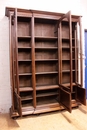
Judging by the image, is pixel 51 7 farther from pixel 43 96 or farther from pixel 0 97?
pixel 0 97

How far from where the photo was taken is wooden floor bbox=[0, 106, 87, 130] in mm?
2090

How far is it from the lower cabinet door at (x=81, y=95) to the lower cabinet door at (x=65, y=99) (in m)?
0.43

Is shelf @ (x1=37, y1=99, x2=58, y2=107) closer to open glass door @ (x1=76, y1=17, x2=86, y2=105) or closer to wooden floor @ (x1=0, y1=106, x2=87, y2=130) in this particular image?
wooden floor @ (x1=0, y1=106, x2=87, y2=130)

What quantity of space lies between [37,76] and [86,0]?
2.35m

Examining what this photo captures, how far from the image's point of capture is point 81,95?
2.68 metres

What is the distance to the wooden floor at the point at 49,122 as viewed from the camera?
6.86 ft

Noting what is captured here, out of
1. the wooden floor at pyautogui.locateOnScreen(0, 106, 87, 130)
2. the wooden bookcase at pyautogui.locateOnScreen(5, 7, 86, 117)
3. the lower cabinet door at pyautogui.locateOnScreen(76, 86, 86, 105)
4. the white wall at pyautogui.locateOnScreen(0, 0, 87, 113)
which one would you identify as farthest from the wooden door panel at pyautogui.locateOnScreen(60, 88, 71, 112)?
the white wall at pyautogui.locateOnScreen(0, 0, 87, 113)

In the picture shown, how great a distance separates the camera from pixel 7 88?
267 centimetres

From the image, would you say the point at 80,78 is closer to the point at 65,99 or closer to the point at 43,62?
the point at 65,99

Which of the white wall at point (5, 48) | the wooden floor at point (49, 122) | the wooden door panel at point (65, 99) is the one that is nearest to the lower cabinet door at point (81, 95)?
the wooden floor at point (49, 122)

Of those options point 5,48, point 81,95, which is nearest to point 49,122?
point 81,95

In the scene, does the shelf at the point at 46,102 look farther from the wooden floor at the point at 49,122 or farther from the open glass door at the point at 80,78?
the open glass door at the point at 80,78

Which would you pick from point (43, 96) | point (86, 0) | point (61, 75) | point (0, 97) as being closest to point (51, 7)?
point (86, 0)

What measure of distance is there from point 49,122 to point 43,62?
1270mm
